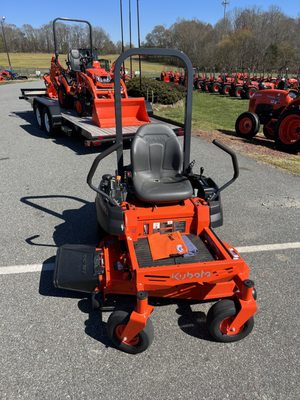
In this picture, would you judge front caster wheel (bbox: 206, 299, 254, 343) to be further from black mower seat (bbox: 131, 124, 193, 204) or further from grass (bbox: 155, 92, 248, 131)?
grass (bbox: 155, 92, 248, 131)

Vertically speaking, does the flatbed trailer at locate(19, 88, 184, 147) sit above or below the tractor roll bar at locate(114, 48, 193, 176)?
below

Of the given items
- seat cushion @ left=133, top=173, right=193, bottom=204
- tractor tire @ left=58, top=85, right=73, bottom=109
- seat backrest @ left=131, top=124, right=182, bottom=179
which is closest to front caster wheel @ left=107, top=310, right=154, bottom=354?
seat cushion @ left=133, top=173, right=193, bottom=204

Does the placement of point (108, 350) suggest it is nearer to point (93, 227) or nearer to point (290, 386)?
point (290, 386)

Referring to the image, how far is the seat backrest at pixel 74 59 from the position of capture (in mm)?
9455

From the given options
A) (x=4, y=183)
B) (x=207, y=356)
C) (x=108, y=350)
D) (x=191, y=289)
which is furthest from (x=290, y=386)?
(x=4, y=183)

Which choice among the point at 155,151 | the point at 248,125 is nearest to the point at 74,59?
the point at 248,125

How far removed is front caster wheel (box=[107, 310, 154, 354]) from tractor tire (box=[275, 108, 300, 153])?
6541 millimetres

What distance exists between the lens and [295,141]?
7582 mm

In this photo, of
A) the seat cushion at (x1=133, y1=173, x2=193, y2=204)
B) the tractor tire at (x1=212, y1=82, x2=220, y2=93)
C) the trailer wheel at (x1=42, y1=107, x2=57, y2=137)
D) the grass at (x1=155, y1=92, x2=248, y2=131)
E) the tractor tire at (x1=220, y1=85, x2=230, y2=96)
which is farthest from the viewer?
the tractor tire at (x1=212, y1=82, x2=220, y2=93)

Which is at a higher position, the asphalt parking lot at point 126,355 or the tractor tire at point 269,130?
the tractor tire at point 269,130

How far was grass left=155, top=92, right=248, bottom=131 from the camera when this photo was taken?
1069 cm

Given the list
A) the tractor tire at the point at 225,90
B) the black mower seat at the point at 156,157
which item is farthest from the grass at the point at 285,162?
the tractor tire at the point at 225,90

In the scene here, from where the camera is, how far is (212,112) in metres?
14.1

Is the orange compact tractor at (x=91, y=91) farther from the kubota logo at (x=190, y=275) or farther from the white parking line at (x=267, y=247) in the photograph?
the kubota logo at (x=190, y=275)
